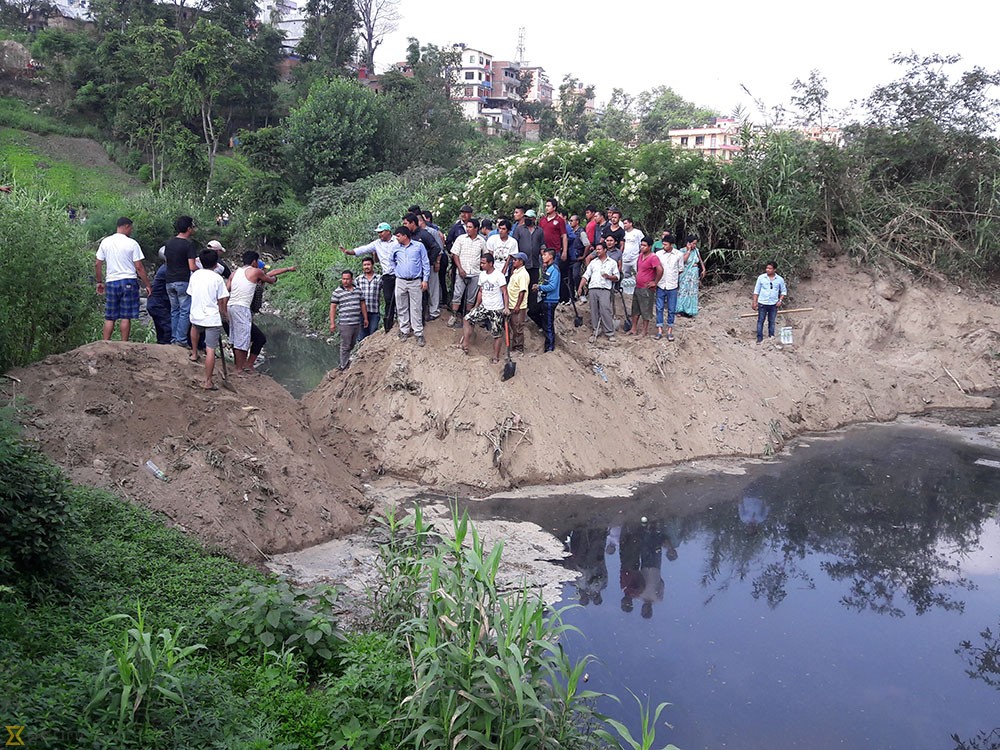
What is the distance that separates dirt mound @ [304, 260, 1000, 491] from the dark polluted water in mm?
846

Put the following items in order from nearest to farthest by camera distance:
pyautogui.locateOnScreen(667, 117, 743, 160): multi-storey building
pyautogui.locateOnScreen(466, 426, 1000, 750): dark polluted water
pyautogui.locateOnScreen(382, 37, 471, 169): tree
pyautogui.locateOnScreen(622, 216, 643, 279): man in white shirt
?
pyautogui.locateOnScreen(466, 426, 1000, 750): dark polluted water < pyautogui.locateOnScreen(622, 216, 643, 279): man in white shirt < pyautogui.locateOnScreen(667, 117, 743, 160): multi-storey building < pyautogui.locateOnScreen(382, 37, 471, 169): tree

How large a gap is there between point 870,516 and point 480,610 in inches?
257

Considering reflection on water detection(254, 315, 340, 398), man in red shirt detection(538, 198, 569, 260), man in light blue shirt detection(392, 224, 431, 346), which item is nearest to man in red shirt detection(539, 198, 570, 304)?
man in red shirt detection(538, 198, 569, 260)

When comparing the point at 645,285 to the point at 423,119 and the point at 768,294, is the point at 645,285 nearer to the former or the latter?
the point at 768,294

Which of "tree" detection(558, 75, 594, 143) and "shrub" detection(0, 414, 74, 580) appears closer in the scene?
"shrub" detection(0, 414, 74, 580)

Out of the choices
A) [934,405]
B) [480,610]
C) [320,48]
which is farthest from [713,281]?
[320,48]

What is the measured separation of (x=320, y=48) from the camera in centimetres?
5034

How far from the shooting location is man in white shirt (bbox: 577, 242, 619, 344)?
12.7 meters

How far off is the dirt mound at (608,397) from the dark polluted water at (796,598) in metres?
0.85

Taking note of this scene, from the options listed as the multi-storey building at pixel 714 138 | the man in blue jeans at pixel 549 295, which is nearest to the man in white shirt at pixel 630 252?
the man in blue jeans at pixel 549 295

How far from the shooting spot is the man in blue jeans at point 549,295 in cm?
1191

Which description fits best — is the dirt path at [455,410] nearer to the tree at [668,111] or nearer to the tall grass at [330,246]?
the tall grass at [330,246]

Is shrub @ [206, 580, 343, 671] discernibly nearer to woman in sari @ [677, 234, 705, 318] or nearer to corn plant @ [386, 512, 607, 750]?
corn plant @ [386, 512, 607, 750]

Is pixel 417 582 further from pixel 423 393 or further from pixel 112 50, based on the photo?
pixel 112 50
